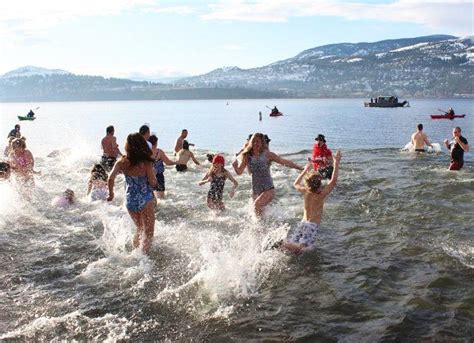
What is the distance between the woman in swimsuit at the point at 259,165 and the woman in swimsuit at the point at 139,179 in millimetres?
2575

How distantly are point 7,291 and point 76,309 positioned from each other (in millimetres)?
1451

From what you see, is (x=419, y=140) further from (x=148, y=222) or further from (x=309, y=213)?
(x=148, y=222)

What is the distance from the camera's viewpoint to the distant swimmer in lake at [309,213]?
8.31m

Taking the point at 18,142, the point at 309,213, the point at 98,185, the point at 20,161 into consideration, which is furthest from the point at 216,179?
the point at 18,142

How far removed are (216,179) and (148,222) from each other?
3934 millimetres

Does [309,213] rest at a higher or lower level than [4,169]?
lower

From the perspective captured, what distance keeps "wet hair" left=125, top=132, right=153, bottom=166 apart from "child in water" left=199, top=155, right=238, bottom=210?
13.7ft

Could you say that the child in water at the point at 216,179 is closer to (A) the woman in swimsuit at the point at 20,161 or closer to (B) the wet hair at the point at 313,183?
(B) the wet hair at the point at 313,183

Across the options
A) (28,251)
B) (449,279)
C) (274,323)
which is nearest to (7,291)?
(28,251)

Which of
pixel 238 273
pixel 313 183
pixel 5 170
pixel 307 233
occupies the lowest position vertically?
pixel 238 273

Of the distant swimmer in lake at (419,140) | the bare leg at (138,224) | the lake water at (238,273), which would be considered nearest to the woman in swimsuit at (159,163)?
the lake water at (238,273)

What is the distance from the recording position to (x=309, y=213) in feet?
28.0

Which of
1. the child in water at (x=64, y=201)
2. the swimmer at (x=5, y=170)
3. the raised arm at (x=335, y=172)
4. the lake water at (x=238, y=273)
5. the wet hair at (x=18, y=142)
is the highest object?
the wet hair at (x=18, y=142)

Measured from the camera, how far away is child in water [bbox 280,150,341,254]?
8312mm
